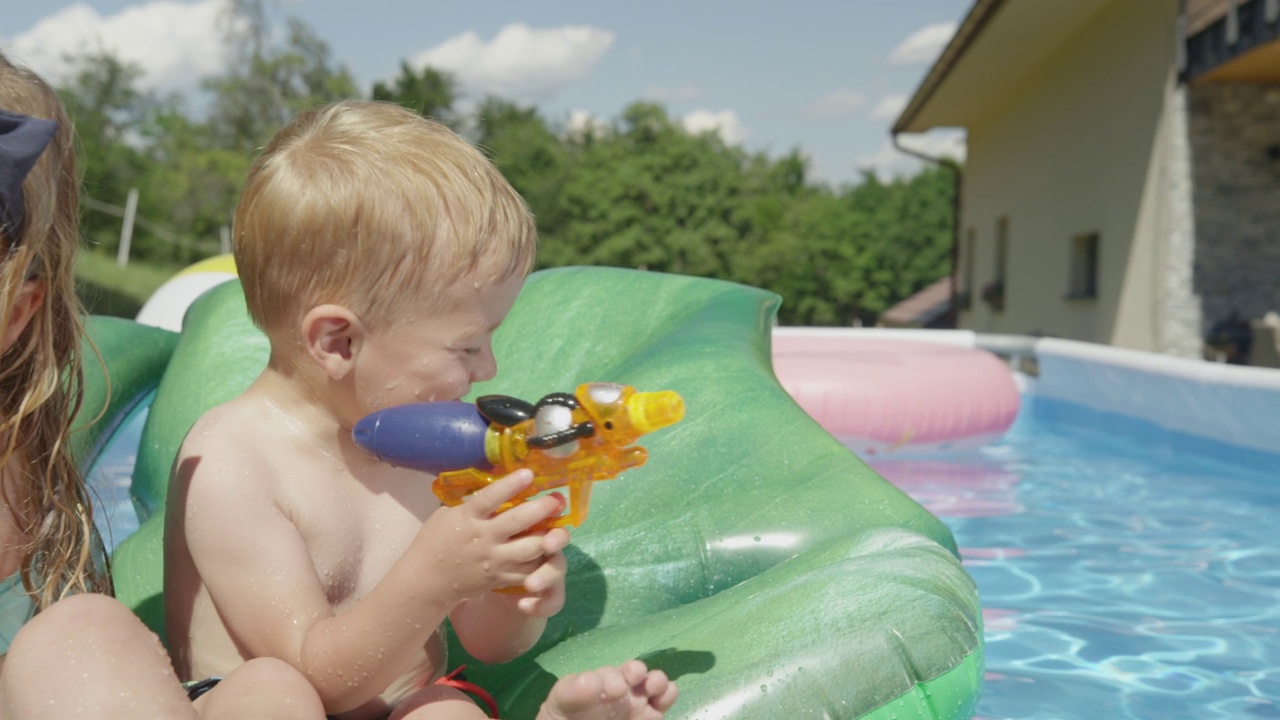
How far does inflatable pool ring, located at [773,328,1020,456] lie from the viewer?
529 centimetres

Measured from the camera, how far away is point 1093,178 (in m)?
11.4

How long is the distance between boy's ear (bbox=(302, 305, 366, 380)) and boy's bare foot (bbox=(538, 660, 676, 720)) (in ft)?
1.46

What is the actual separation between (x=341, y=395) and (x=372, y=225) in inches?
8.6

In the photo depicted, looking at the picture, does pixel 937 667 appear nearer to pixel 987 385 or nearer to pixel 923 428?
pixel 923 428

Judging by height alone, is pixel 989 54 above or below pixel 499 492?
above

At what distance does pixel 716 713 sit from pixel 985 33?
1104 cm

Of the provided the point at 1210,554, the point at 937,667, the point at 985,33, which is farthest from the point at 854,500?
the point at 985,33

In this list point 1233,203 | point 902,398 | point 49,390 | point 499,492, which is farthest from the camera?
point 1233,203

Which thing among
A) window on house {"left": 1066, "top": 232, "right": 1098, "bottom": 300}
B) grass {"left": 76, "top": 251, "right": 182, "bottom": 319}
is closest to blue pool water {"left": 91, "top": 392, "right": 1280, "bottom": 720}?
window on house {"left": 1066, "top": 232, "right": 1098, "bottom": 300}

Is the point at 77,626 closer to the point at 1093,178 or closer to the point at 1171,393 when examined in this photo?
the point at 1171,393

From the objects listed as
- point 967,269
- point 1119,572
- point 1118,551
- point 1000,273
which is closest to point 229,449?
point 1119,572

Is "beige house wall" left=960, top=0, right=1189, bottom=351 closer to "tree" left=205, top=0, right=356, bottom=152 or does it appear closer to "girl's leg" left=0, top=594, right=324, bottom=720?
"girl's leg" left=0, top=594, right=324, bottom=720

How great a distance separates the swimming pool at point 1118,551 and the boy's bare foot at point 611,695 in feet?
2.39

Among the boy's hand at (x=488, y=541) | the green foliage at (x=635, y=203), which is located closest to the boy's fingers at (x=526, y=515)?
the boy's hand at (x=488, y=541)
